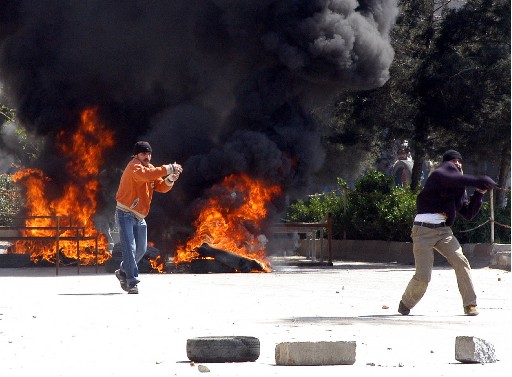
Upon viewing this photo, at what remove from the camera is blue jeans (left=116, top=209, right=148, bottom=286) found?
13117 mm

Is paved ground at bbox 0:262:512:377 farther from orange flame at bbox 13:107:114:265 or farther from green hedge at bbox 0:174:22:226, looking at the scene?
green hedge at bbox 0:174:22:226

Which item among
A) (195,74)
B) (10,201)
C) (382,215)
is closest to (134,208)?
(382,215)

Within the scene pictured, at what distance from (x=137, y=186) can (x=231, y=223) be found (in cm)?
823

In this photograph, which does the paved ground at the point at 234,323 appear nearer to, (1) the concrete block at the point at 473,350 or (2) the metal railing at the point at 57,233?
(1) the concrete block at the point at 473,350

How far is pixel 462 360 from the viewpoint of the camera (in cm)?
716

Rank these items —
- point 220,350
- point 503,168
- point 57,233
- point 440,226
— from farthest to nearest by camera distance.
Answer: point 503,168 < point 57,233 < point 440,226 < point 220,350

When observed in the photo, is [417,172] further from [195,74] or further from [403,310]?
[403,310]

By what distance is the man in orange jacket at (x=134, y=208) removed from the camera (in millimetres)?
→ 13109

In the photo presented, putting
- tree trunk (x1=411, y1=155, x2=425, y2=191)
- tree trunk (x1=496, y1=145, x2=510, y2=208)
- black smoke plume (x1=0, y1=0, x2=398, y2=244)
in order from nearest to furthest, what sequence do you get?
black smoke plume (x1=0, y1=0, x2=398, y2=244)
tree trunk (x1=496, y1=145, x2=510, y2=208)
tree trunk (x1=411, y1=155, x2=425, y2=191)

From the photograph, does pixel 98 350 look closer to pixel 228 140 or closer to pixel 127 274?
pixel 127 274

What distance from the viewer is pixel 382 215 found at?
24.9 meters

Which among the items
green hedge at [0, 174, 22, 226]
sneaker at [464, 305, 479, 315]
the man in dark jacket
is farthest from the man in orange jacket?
green hedge at [0, 174, 22, 226]

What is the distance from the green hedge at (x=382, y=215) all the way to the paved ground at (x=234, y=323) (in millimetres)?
5567

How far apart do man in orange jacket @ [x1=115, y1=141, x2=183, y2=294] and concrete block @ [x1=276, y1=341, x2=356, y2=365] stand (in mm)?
6125
